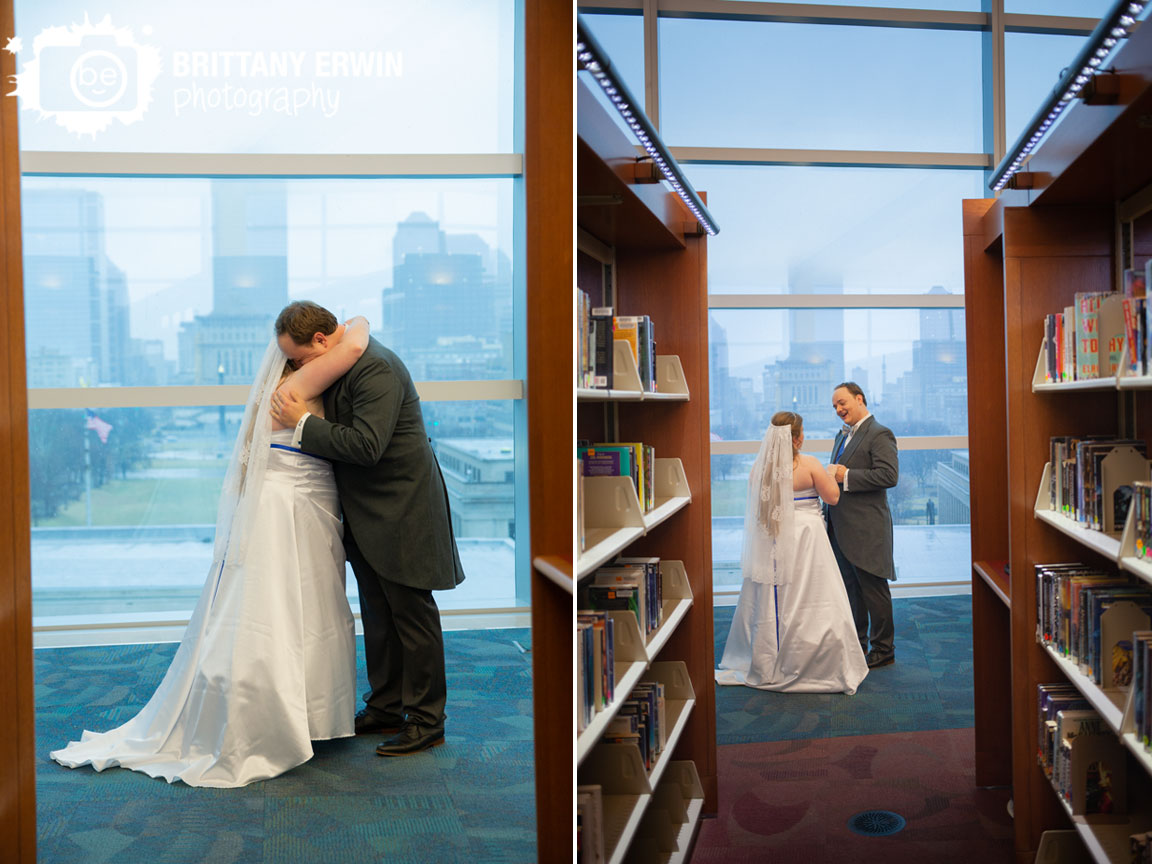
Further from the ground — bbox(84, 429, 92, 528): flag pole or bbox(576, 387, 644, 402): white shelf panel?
bbox(576, 387, 644, 402): white shelf panel

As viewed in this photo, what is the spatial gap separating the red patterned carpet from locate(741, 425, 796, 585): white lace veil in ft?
2.50

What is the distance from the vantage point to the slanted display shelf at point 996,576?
2.58 meters

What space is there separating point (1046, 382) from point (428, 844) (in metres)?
2.01

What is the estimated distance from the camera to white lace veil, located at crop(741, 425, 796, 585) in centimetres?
366

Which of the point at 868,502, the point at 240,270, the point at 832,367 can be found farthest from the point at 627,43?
the point at 868,502

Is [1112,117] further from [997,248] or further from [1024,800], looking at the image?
[1024,800]

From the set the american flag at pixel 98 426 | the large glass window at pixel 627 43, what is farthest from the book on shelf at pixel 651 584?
the american flag at pixel 98 426

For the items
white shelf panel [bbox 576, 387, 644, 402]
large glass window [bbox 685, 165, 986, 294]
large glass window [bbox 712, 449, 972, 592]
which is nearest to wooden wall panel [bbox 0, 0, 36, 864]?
white shelf panel [bbox 576, 387, 644, 402]

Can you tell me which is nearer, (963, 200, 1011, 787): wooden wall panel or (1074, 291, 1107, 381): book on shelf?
(1074, 291, 1107, 381): book on shelf

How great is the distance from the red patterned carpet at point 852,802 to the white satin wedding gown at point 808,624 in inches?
20.1

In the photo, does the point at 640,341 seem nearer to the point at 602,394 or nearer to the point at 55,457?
the point at 602,394

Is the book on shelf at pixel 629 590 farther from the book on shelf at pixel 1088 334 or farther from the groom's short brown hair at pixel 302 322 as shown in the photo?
the groom's short brown hair at pixel 302 322

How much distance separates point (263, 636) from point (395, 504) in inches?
23.6

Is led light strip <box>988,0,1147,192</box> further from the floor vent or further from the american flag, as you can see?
the american flag
